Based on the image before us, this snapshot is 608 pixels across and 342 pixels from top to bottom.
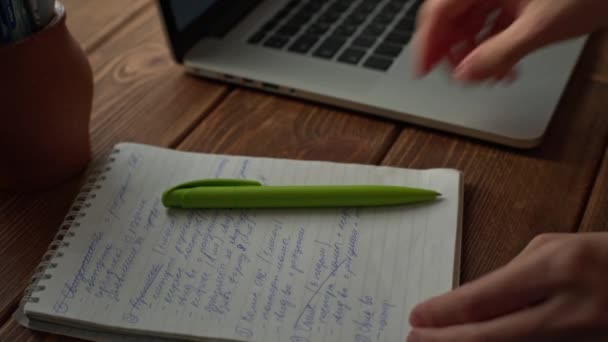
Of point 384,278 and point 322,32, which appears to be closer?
point 384,278

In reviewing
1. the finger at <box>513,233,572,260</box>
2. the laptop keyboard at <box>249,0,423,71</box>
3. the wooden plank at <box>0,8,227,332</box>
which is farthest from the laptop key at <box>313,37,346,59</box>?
the finger at <box>513,233,572,260</box>

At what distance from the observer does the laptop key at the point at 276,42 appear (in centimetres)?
72

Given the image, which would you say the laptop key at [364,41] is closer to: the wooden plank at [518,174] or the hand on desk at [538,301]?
the wooden plank at [518,174]

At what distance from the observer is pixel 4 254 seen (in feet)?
1.71

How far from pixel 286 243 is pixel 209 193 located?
0.26 feet

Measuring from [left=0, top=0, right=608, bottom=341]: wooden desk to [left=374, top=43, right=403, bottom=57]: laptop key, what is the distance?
10 centimetres

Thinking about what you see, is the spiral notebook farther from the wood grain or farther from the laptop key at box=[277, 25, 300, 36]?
the laptop key at box=[277, 25, 300, 36]

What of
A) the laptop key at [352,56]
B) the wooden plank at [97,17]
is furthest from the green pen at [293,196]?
the wooden plank at [97,17]

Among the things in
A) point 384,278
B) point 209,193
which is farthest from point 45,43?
point 384,278

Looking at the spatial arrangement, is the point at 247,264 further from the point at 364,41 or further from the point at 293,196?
the point at 364,41

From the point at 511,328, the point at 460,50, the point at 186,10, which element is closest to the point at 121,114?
the point at 186,10

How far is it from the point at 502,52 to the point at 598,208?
15cm

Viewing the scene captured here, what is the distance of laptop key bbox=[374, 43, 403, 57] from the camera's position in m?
0.69

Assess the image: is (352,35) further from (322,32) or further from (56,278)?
(56,278)
